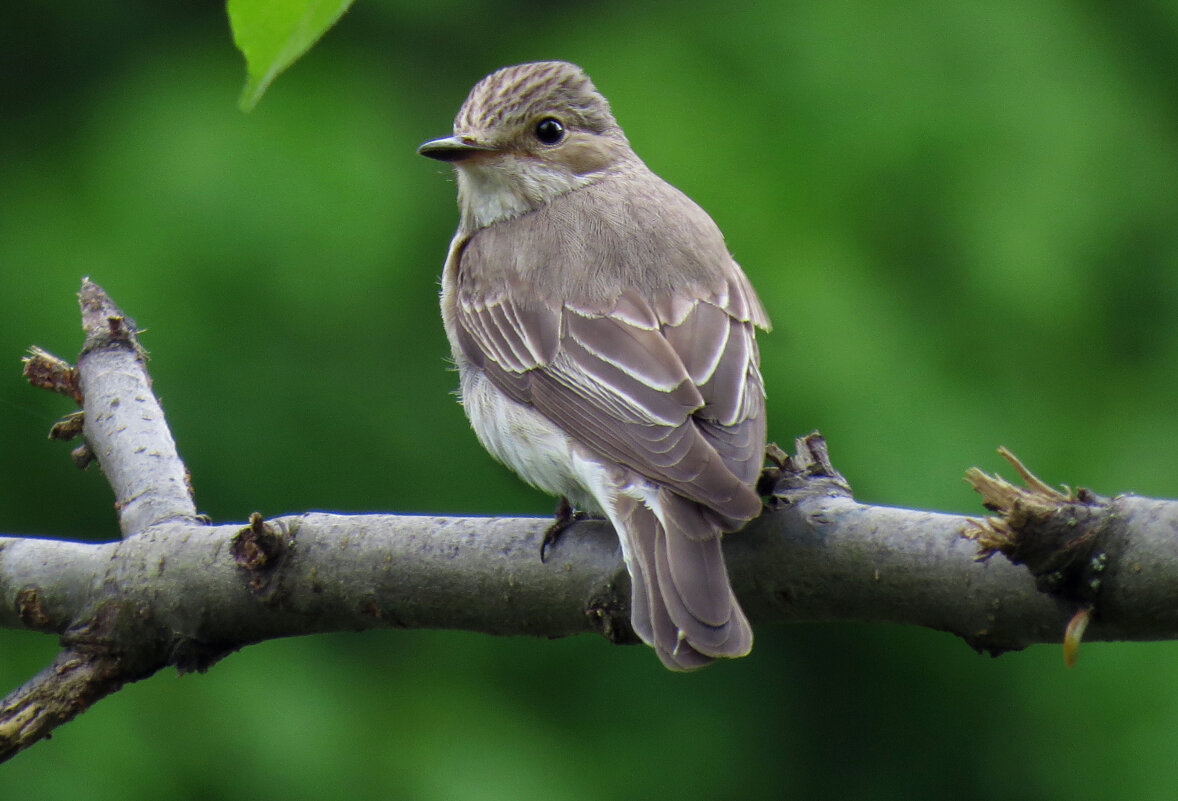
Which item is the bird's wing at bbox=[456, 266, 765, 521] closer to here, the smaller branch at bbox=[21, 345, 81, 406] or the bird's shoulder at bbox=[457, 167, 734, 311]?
the bird's shoulder at bbox=[457, 167, 734, 311]

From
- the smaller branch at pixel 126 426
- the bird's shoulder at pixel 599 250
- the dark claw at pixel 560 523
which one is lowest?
the smaller branch at pixel 126 426

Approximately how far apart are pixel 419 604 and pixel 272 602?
306 millimetres

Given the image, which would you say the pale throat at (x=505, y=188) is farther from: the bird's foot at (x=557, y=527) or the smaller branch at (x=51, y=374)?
the bird's foot at (x=557, y=527)

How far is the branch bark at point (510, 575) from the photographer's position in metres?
1.85

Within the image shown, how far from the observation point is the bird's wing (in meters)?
2.69

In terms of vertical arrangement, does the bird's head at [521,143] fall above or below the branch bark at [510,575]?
above

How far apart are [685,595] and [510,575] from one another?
14.4 inches

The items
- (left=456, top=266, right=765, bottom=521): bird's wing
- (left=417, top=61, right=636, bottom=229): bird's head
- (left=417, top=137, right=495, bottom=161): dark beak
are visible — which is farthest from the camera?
(left=417, top=61, right=636, bottom=229): bird's head

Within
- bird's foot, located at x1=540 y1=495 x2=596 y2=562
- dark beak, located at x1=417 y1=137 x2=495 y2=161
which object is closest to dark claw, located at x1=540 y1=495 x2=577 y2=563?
bird's foot, located at x1=540 y1=495 x2=596 y2=562

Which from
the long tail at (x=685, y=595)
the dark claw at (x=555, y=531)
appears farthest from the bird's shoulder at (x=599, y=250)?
the long tail at (x=685, y=595)

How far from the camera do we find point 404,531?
8.39 feet

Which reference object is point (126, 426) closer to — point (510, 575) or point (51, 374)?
point (51, 374)

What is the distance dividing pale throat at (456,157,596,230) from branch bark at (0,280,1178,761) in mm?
1339

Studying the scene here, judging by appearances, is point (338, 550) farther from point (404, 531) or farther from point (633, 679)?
point (633, 679)
